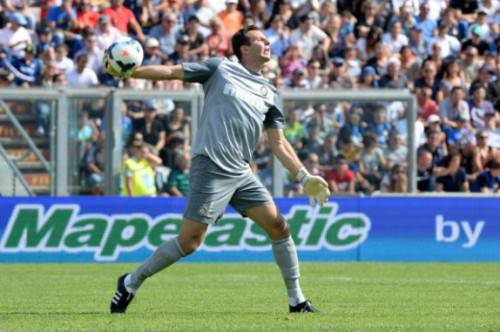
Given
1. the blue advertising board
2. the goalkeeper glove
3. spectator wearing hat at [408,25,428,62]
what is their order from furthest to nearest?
spectator wearing hat at [408,25,428,62], the blue advertising board, the goalkeeper glove

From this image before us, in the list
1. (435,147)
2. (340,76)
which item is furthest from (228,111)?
(340,76)

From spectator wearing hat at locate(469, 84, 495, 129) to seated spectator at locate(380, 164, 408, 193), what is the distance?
3.35m

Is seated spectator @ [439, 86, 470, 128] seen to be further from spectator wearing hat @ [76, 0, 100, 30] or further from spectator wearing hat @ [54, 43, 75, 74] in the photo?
spectator wearing hat @ [54, 43, 75, 74]

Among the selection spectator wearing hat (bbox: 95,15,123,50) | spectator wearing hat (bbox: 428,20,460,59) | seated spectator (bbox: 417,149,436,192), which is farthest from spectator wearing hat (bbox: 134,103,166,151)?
spectator wearing hat (bbox: 428,20,460,59)

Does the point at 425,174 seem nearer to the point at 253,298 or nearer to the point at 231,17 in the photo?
the point at 231,17

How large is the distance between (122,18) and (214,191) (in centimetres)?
1403

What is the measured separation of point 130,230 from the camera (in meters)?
19.9

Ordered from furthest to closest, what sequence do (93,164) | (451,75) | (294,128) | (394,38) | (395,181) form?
A: (394,38), (451,75), (395,181), (294,128), (93,164)

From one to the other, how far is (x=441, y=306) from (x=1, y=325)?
3.90 metres

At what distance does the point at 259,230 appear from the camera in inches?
791

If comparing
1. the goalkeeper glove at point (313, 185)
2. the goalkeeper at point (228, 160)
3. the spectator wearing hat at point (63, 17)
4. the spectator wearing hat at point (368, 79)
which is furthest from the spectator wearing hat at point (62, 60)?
the goalkeeper at point (228, 160)

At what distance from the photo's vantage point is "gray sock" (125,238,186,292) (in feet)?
34.5

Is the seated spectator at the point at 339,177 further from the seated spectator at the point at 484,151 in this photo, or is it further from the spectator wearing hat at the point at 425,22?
the spectator wearing hat at the point at 425,22

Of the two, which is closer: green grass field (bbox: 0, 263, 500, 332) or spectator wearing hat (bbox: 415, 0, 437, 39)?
green grass field (bbox: 0, 263, 500, 332)
